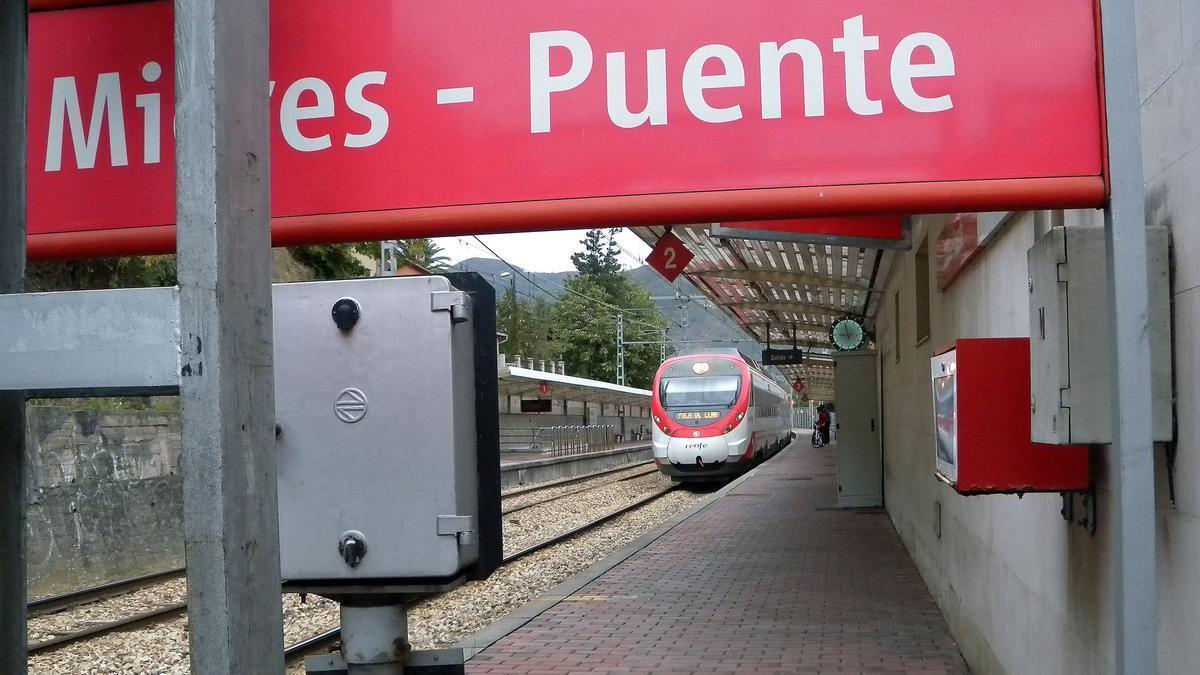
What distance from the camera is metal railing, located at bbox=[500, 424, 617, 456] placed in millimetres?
36531

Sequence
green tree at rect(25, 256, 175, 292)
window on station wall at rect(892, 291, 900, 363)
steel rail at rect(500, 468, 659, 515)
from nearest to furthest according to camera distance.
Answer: window on station wall at rect(892, 291, 900, 363)
green tree at rect(25, 256, 175, 292)
steel rail at rect(500, 468, 659, 515)

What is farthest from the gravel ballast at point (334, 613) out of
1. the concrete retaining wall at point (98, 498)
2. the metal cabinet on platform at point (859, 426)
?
the metal cabinet on platform at point (859, 426)

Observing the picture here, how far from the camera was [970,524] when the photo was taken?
6.63m

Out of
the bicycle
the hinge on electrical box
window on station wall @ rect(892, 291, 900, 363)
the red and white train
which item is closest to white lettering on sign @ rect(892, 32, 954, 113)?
the hinge on electrical box

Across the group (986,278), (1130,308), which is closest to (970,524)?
(986,278)

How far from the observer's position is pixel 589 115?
97.3 inches

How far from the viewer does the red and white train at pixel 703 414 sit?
25.4m

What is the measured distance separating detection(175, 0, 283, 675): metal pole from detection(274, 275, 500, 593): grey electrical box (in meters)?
0.27

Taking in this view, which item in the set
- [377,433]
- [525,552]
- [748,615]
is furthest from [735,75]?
[525,552]

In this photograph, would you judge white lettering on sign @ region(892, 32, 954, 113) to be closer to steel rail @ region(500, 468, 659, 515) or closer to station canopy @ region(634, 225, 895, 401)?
station canopy @ region(634, 225, 895, 401)

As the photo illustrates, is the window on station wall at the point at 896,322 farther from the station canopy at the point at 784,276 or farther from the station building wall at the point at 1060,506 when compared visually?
the station building wall at the point at 1060,506

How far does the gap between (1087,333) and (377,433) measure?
163 centimetres

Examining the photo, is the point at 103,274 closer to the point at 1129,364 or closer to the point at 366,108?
the point at 366,108

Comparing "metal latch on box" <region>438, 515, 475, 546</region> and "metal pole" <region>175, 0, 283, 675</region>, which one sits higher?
"metal pole" <region>175, 0, 283, 675</region>
